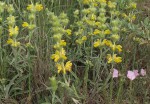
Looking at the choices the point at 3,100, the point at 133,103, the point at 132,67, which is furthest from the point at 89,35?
the point at 3,100

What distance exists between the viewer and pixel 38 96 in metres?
1.92

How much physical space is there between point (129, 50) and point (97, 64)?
308 mm

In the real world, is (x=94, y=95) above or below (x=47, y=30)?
below

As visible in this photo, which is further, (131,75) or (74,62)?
(74,62)

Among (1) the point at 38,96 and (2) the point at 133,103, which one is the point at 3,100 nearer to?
(1) the point at 38,96

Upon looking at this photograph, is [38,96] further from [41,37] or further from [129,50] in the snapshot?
[129,50]

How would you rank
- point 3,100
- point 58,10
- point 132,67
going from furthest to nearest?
point 58,10 → point 132,67 → point 3,100

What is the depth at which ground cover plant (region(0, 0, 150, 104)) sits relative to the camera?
1.86 m

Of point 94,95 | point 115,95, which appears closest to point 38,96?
point 94,95

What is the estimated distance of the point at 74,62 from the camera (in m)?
2.13

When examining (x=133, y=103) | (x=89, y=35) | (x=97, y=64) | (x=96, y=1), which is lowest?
(x=133, y=103)

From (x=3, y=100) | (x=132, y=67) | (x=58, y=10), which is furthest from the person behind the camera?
(x=58, y=10)

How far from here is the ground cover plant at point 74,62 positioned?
6.10 feet

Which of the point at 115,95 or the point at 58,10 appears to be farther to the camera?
the point at 58,10
